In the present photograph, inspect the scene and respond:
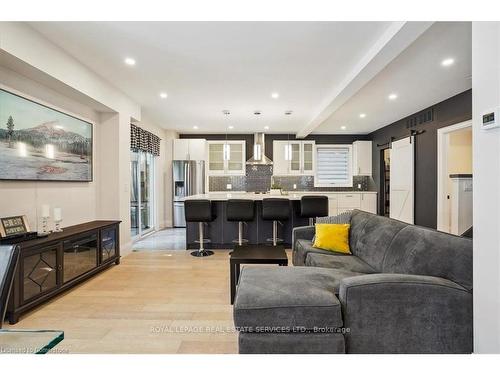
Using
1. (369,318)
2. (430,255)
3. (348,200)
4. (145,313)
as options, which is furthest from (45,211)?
(348,200)

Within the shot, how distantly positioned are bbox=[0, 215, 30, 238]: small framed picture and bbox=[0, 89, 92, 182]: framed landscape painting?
15.6 inches

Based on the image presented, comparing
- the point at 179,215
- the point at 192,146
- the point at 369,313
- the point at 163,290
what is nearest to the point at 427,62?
the point at 369,313

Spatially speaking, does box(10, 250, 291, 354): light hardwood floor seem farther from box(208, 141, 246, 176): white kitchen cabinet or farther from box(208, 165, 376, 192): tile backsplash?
box(208, 165, 376, 192): tile backsplash

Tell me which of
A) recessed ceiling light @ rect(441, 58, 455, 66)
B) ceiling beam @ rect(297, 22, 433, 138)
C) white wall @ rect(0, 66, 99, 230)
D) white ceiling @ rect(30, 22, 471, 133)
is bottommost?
white wall @ rect(0, 66, 99, 230)

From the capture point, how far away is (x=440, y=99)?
465cm

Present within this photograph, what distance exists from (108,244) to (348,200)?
224 inches

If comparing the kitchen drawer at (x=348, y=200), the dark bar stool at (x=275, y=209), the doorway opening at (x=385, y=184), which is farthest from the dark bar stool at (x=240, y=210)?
the doorway opening at (x=385, y=184)

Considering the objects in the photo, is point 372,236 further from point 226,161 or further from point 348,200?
point 226,161

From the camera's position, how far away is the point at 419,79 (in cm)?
379

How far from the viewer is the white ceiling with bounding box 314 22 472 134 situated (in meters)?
2.73

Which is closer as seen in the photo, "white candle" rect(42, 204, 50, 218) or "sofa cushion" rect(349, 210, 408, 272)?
"sofa cushion" rect(349, 210, 408, 272)

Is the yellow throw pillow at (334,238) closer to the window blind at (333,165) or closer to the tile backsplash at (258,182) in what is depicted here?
the tile backsplash at (258,182)

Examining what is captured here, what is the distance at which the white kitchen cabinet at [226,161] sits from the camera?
24.5 feet

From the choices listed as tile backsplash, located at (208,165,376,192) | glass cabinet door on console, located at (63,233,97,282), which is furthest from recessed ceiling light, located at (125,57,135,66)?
tile backsplash, located at (208,165,376,192)
